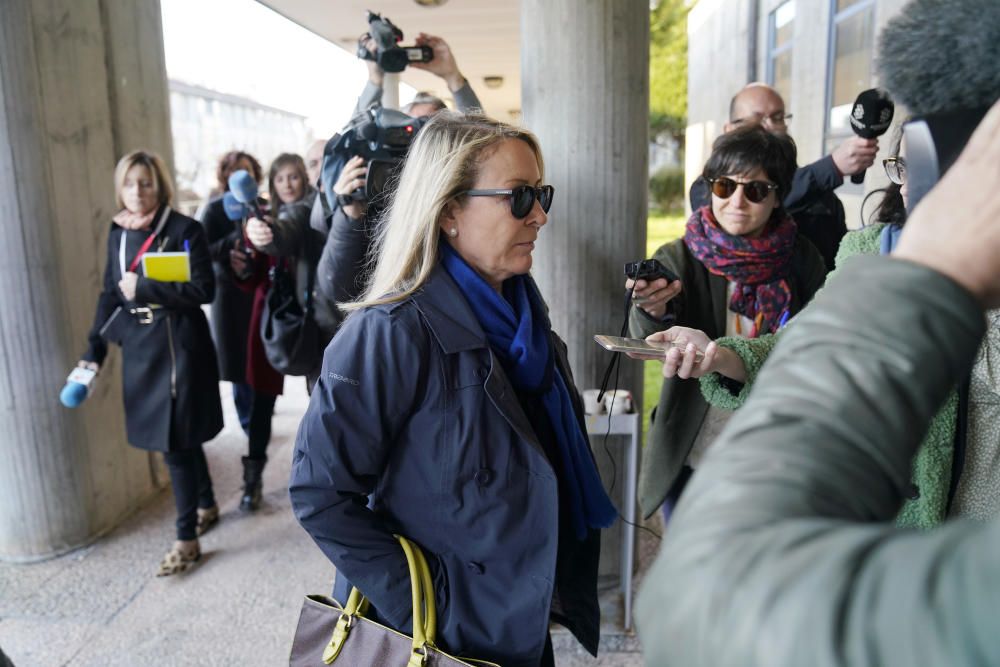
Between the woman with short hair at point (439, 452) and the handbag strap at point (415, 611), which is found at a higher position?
the woman with short hair at point (439, 452)

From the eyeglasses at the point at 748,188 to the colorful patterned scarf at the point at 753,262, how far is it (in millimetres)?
109

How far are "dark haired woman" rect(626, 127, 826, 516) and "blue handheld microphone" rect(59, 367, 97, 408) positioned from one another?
276cm

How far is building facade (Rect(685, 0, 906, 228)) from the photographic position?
5816 mm

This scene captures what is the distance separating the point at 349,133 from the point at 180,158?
12876 millimetres

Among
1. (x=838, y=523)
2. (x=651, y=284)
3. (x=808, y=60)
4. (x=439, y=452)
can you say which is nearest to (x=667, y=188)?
(x=808, y=60)

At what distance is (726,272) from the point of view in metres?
2.86

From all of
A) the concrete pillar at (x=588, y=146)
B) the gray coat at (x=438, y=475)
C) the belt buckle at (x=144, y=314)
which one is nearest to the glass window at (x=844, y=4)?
the concrete pillar at (x=588, y=146)

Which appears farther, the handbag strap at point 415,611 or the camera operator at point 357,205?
the camera operator at point 357,205

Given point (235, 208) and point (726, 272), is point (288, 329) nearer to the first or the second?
point (235, 208)

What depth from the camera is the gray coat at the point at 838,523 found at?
49cm

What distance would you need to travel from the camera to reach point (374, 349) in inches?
72.8

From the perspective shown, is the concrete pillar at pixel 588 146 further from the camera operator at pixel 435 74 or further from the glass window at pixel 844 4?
the glass window at pixel 844 4

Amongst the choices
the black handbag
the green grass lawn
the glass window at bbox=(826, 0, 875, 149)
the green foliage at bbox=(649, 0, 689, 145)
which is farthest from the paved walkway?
the green foliage at bbox=(649, 0, 689, 145)

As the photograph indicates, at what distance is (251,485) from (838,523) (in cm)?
481
